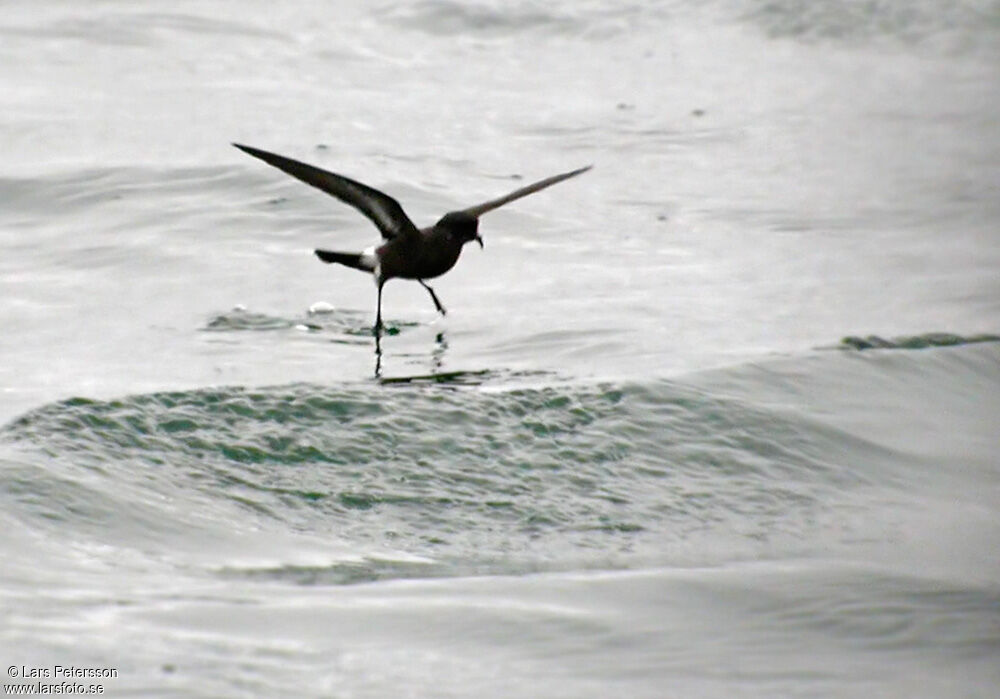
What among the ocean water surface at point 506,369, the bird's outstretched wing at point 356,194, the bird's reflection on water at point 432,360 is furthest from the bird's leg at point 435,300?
the bird's outstretched wing at point 356,194

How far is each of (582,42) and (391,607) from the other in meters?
12.1

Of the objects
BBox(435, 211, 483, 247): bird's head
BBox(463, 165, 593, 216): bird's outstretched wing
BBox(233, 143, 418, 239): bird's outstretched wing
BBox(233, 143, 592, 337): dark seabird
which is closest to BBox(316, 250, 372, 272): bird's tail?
BBox(233, 143, 592, 337): dark seabird

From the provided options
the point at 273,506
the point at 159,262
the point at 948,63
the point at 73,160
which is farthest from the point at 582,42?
the point at 273,506

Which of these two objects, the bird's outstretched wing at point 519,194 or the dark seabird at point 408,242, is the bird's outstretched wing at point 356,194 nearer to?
the dark seabird at point 408,242

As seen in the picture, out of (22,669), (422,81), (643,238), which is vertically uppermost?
(422,81)

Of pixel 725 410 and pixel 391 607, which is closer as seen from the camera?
pixel 391 607

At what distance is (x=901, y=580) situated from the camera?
18.9ft

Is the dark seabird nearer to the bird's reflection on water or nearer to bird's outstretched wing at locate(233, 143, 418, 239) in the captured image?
bird's outstretched wing at locate(233, 143, 418, 239)

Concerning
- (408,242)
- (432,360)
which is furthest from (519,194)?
(432,360)

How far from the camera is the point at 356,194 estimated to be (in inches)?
340

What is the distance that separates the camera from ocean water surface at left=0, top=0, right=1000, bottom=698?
17.0 feet

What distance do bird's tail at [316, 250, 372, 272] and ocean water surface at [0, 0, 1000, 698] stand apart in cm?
33

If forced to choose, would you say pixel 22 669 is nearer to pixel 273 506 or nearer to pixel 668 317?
pixel 273 506

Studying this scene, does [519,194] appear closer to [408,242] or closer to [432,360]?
[408,242]
